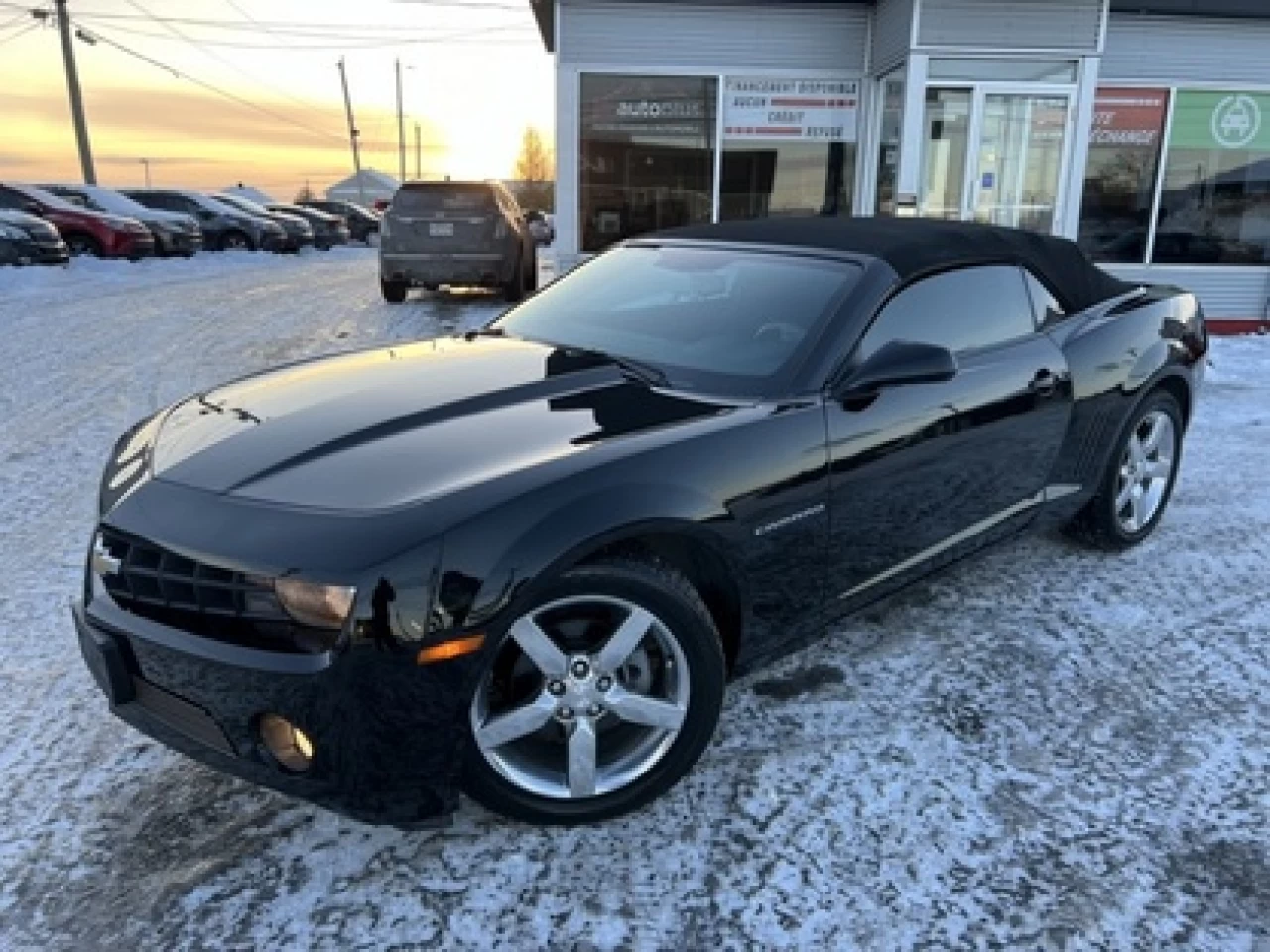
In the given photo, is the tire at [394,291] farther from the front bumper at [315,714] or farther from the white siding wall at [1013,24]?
the front bumper at [315,714]

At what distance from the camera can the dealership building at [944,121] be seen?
10.4 metres

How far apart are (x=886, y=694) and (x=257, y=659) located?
1980 millimetres

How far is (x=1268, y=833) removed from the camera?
258 cm

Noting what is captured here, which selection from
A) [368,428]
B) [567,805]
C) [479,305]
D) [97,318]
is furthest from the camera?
[479,305]

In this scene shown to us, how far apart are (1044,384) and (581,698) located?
2.31 m

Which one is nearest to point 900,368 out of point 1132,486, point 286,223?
point 1132,486

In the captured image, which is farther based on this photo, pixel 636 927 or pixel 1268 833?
pixel 1268 833

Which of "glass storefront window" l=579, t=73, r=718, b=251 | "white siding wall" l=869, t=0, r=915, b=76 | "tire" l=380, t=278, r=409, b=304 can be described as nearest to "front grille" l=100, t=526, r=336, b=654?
"glass storefront window" l=579, t=73, r=718, b=251

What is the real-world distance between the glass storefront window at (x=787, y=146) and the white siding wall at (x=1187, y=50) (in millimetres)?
2905

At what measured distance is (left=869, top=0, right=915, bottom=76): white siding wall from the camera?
10148mm

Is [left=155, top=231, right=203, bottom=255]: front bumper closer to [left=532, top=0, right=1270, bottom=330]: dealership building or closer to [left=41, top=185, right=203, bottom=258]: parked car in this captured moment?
[left=41, top=185, right=203, bottom=258]: parked car

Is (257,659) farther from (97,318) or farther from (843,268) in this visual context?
(97,318)

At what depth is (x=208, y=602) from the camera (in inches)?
87.8

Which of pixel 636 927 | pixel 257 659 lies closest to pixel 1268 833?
pixel 636 927
